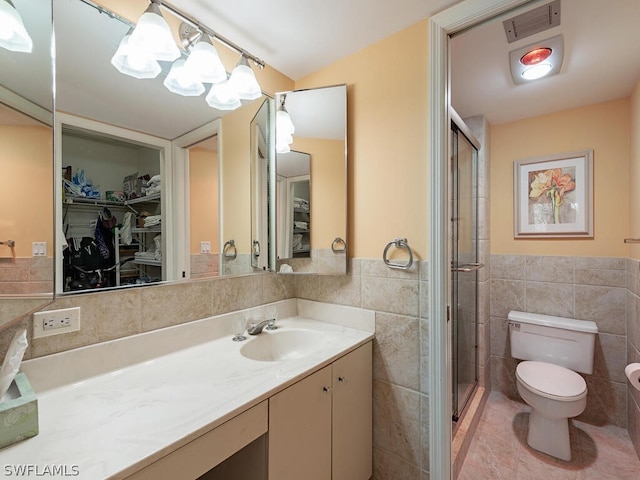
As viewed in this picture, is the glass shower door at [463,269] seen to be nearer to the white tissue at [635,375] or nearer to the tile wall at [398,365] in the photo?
the tile wall at [398,365]

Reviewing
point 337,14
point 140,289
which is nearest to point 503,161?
point 337,14

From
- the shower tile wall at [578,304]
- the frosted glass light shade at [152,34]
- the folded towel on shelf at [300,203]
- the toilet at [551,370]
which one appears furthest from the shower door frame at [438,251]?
the shower tile wall at [578,304]

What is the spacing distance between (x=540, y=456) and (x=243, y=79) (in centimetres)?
Answer: 276

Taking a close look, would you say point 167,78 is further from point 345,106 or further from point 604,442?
point 604,442

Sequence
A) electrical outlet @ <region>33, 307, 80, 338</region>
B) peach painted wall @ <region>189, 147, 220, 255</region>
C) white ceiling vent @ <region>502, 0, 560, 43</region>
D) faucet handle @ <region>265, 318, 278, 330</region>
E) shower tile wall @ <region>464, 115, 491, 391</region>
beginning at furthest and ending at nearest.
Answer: shower tile wall @ <region>464, 115, 491, 391</region> → faucet handle @ <region>265, 318, 278, 330</region> → peach painted wall @ <region>189, 147, 220, 255</region> → white ceiling vent @ <region>502, 0, 560, 43</region> → electrical outlet @ <region>33, 307, 80, 338</region>

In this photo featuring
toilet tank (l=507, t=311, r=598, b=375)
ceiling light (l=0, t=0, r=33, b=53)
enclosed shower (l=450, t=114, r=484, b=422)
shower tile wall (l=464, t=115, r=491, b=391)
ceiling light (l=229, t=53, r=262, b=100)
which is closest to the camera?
ceiling light (l=0, t=0, r=33, b=53)

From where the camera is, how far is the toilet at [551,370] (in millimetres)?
1721

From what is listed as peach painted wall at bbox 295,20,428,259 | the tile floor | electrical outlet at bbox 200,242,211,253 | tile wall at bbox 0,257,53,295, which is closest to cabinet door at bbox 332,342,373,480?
peach painted wall at bbox 295,20,428,259

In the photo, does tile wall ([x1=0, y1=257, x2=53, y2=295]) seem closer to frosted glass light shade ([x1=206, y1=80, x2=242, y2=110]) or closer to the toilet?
frosted glass light shade ([x1=206, y1=80, x2=242, y2=110])

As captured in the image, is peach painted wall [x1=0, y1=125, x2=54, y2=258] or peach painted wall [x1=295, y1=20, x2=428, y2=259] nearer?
peach painted wall [x1=0, y1=125, x2=54, y2=258]

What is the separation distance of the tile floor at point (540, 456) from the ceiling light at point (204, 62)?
245cm

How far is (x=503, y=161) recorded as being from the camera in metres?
2.45

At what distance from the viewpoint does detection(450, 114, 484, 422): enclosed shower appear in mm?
1830

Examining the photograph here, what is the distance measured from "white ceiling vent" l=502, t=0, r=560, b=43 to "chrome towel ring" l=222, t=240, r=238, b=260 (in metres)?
1.63
